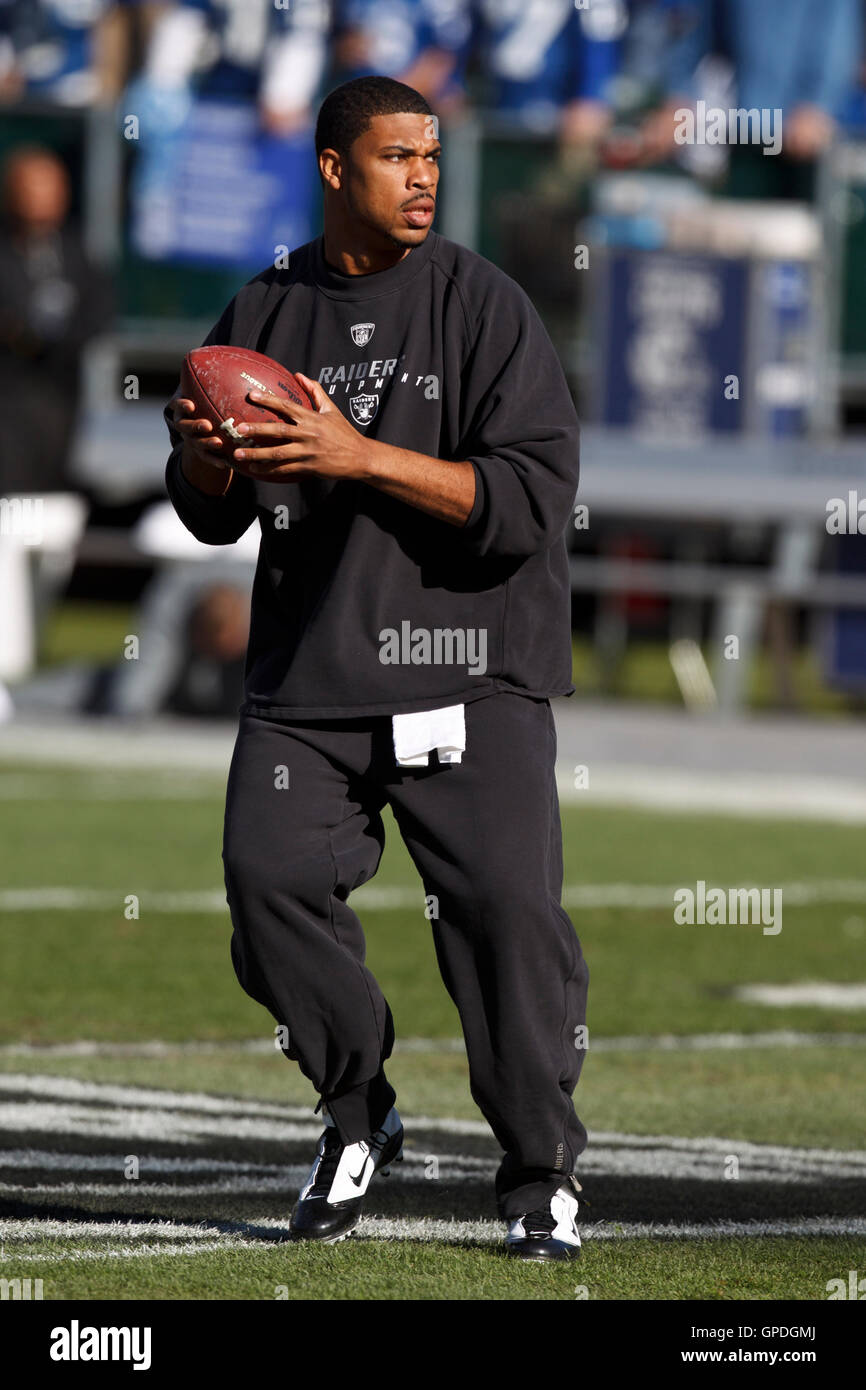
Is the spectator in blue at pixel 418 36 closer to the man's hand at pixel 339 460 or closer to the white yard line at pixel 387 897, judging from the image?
the white yard line at pixel 387 897

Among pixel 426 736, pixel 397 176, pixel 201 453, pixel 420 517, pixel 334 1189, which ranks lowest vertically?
pixel 334 1189

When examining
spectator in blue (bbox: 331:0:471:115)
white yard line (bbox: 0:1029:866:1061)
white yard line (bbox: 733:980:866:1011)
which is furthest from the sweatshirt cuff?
spectator in blue (bbox: 331:0:471:115)

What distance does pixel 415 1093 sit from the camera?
7.73 metres

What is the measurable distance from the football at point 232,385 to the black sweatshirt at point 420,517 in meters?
0.19

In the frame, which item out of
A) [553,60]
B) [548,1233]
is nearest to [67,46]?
[553,60]

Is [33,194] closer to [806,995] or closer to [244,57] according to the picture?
[244,57]

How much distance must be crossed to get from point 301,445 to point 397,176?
63 centimetres

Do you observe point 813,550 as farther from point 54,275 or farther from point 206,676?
point 54,275

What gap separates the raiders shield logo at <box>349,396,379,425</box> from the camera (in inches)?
202

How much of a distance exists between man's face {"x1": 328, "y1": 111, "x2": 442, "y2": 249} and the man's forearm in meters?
0.45

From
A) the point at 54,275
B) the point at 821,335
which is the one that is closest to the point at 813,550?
the point at 821,335

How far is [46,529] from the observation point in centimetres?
2086

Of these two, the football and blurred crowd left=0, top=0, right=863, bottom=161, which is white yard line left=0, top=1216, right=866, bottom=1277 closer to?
the football

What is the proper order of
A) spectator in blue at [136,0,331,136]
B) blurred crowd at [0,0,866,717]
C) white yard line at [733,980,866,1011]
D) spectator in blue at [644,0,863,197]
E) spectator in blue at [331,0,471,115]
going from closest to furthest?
1. white yard line at [733,980,866,1011]
2. blurred crowd at [0,0,866,717]
3. spectator in blue at [644,0,863,197]
4. spectator in blue at [136,0,331,136]
5. spectator in blue at [331,0,471,115]
